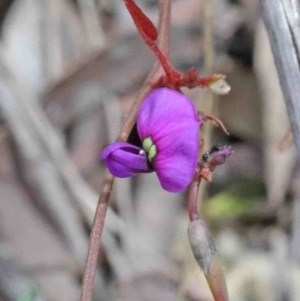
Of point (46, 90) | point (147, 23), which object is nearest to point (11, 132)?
point (46, 90)

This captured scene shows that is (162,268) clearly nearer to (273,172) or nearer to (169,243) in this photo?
(169,243)

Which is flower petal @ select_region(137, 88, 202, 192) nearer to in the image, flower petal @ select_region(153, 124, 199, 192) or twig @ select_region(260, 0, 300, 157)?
flower petal @ select_region(153, 124, 199, 192)

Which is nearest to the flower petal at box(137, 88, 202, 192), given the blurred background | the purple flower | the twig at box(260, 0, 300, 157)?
the purple flower

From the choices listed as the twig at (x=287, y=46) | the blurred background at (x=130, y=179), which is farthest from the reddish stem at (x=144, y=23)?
the blurred background at (x=130, y=179)

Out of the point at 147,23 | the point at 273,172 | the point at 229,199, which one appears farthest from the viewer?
the point at 229,199

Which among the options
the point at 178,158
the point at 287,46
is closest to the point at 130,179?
the point at 287,46
